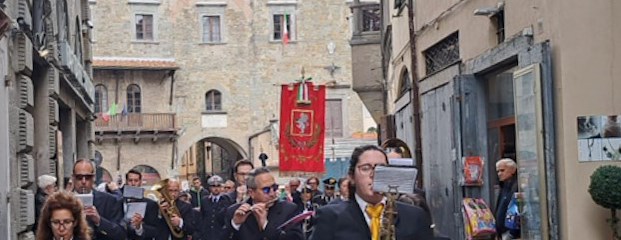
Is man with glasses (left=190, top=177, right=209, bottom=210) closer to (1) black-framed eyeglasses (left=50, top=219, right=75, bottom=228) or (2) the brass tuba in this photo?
(2) the brass tuba

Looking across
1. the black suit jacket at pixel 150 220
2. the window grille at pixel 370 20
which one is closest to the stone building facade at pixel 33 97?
the black suit jacket at pixel 150 220

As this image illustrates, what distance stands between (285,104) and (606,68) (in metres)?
9.51

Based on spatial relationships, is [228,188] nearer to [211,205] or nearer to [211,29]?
[211,205]

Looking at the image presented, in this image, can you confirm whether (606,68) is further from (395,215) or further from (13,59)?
(13,59)

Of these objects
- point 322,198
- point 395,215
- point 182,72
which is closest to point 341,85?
point 182,72

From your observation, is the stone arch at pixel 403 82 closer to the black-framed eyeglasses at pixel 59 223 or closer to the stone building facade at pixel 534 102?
the stone building facade at pixel 534 102

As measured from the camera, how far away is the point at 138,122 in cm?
4759

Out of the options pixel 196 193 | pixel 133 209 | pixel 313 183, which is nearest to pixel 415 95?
pixel 313 183

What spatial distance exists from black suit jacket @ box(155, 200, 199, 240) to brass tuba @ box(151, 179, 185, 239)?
55 millimetres

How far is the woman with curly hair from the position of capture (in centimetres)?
680

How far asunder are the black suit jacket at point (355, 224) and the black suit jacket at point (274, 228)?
3.13m

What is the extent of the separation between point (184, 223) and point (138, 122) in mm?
34137

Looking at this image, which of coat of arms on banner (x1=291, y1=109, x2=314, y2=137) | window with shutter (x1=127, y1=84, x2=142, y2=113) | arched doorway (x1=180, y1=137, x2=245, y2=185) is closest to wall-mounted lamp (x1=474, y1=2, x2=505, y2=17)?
coat of arms on banner (x1=291, y1=109, x2=314, y2=137)

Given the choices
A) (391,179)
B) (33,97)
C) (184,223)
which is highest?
(33,97)
